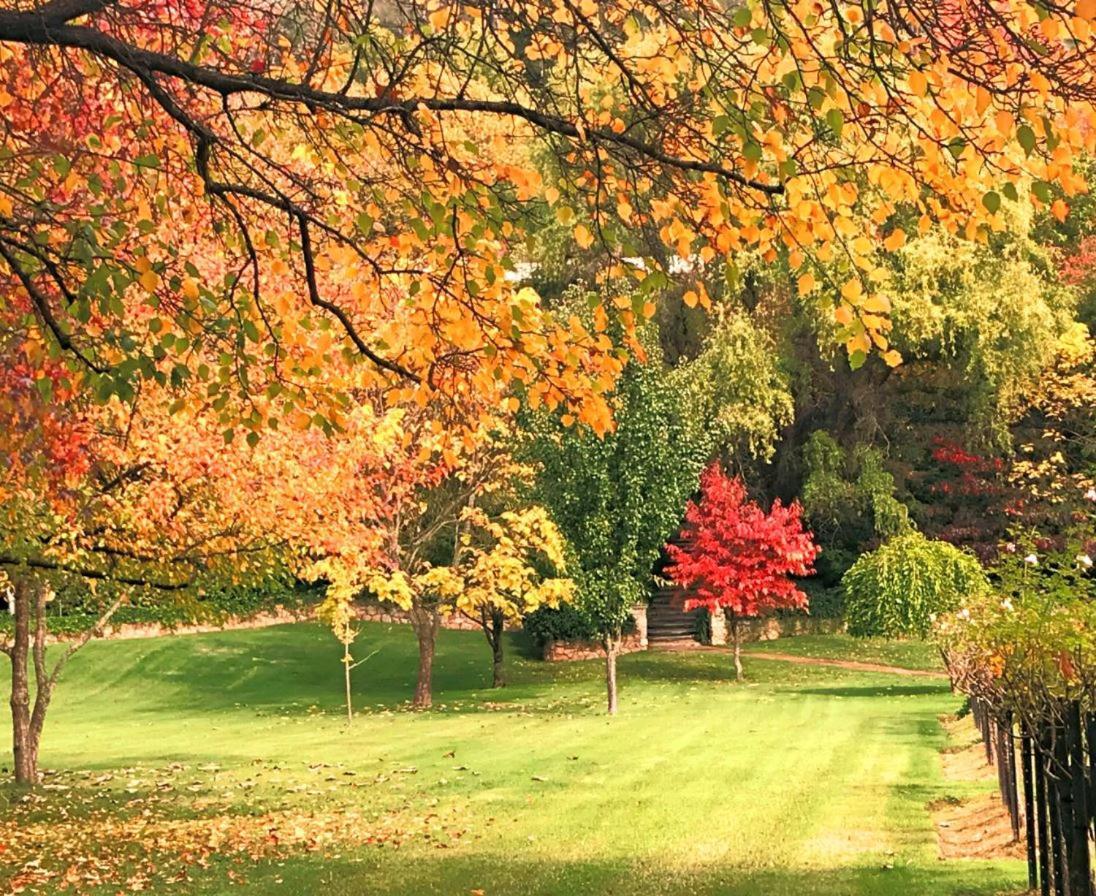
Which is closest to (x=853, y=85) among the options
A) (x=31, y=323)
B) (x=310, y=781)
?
(x=31, y=323)

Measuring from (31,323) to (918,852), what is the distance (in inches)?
320

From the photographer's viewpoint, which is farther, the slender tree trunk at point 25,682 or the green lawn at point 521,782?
the slender tree trunk at point 25,682

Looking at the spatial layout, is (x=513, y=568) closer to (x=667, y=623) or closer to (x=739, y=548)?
(x=739, y=548)

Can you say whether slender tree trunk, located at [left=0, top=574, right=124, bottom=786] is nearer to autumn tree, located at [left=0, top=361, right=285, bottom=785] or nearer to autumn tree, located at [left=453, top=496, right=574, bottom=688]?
autumn tree, located at [left=0, top=361, right=285, bottom=785]

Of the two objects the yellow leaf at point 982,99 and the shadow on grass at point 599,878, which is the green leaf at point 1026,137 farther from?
the shadow on grass at point 599,878

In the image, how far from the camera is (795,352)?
37.8 meters

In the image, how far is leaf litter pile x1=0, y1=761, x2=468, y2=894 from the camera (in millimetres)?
A: 11859

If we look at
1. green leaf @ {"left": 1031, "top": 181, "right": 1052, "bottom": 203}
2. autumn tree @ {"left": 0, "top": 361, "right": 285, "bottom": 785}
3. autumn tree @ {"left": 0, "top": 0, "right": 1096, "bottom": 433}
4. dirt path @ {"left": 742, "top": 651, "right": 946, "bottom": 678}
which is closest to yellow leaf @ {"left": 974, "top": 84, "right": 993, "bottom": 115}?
autumn tree @ {"left": 0, "top": 0, "right": 1096, "bottom": 433}

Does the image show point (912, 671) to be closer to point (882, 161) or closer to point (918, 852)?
point (918, 852)

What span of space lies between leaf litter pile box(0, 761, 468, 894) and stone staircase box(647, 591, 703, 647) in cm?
2414

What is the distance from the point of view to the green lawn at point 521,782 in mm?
11281

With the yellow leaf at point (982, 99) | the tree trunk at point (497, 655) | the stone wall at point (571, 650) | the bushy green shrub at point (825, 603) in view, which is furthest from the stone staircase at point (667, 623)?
the yellow leaf at point (982, 99)

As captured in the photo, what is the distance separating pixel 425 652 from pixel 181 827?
57.1 feet

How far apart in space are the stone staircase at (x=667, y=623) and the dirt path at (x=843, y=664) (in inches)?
108
